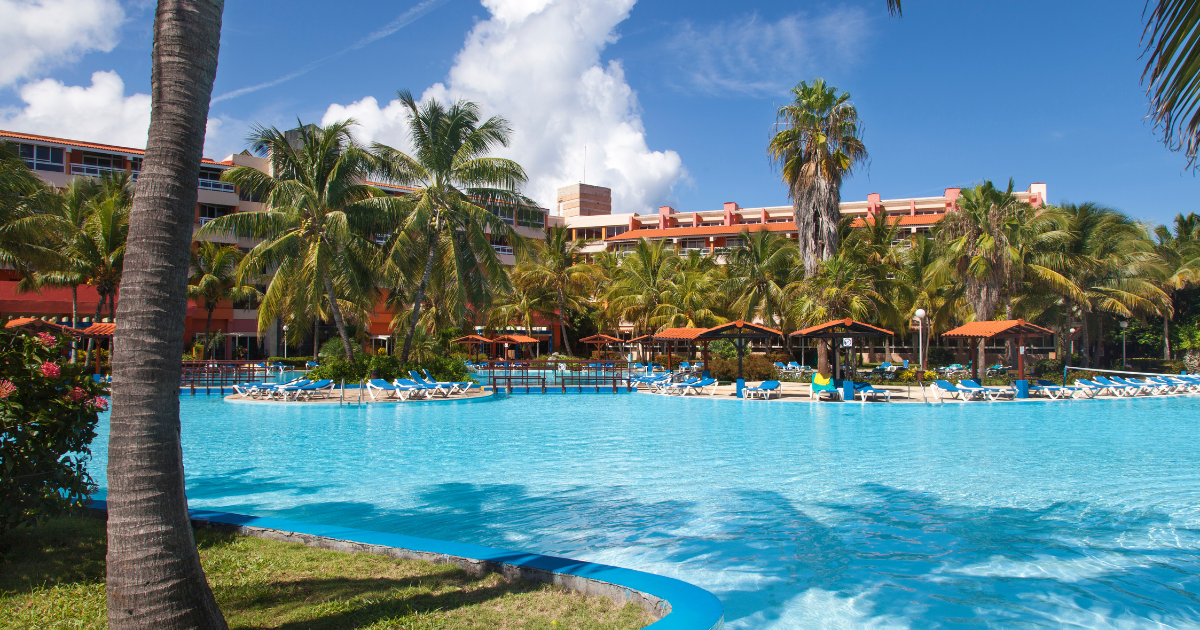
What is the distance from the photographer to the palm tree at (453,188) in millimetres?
20891

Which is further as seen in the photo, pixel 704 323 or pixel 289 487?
pixel 704 323

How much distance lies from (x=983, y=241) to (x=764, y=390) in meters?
10.6

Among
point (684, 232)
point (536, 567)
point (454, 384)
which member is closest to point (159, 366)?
point (536, 567)

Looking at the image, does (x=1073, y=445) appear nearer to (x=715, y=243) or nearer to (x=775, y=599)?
(x=775, y=599)

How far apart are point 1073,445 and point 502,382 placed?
19859 mm

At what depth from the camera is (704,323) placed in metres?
32.2

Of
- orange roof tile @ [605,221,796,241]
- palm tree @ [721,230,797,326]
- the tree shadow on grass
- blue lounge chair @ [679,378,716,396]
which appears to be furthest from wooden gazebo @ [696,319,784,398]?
orange roof tile @ [605,221,796,241]

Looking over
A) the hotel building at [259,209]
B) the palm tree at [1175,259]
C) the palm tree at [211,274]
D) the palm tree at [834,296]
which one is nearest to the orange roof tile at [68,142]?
the hotel building at [259,209]

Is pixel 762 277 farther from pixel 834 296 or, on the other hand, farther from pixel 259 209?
pixel 259 209

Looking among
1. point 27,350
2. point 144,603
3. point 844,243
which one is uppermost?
point 844,243

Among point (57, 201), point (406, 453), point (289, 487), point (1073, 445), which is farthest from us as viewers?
point (57, 201)

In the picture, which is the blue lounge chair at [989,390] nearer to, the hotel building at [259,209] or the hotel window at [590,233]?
the hotel building at [259,209]

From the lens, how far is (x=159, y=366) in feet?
9.66

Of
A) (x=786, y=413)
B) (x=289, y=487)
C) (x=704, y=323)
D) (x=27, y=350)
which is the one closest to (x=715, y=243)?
(x=704, y=323)
